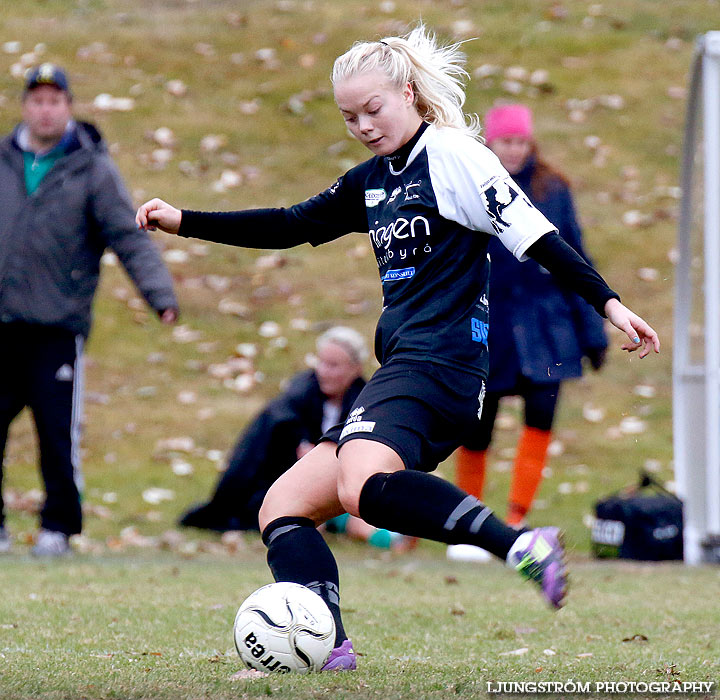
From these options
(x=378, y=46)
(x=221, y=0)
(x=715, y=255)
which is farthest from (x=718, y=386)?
(x=221, y=0)

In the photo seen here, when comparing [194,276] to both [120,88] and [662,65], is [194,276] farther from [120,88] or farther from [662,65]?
[662,65]

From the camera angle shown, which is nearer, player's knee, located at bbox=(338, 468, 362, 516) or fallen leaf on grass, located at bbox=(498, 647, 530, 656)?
player's knee, located at bbox=(338, 468, 362, 516)

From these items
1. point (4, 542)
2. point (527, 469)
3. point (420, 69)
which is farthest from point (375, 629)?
point (4, 542)

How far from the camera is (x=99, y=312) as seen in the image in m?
11.5

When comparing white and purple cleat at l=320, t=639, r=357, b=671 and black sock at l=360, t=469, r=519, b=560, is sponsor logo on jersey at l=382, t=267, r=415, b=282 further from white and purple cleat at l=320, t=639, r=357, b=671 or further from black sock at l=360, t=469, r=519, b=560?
white and purple cleat at l=320, t=639, r=357, b=671

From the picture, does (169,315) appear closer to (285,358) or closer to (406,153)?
(406,153)

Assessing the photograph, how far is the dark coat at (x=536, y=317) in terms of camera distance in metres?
6.43

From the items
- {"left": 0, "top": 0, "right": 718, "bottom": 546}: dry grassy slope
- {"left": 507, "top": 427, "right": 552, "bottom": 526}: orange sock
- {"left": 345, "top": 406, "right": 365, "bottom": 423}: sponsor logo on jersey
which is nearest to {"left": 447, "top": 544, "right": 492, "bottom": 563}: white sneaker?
{"left": 507, "top": 427, "right": 552, "bottom": 526}: orange sock

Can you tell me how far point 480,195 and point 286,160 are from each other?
36.0 feet

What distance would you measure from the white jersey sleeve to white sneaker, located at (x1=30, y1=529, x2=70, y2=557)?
3.71 metres

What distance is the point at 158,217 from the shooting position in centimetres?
373

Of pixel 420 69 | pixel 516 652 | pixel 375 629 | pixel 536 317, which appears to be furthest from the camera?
pixel 536 317

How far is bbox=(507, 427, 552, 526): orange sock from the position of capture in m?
6.65

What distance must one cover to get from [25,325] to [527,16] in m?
12.3
